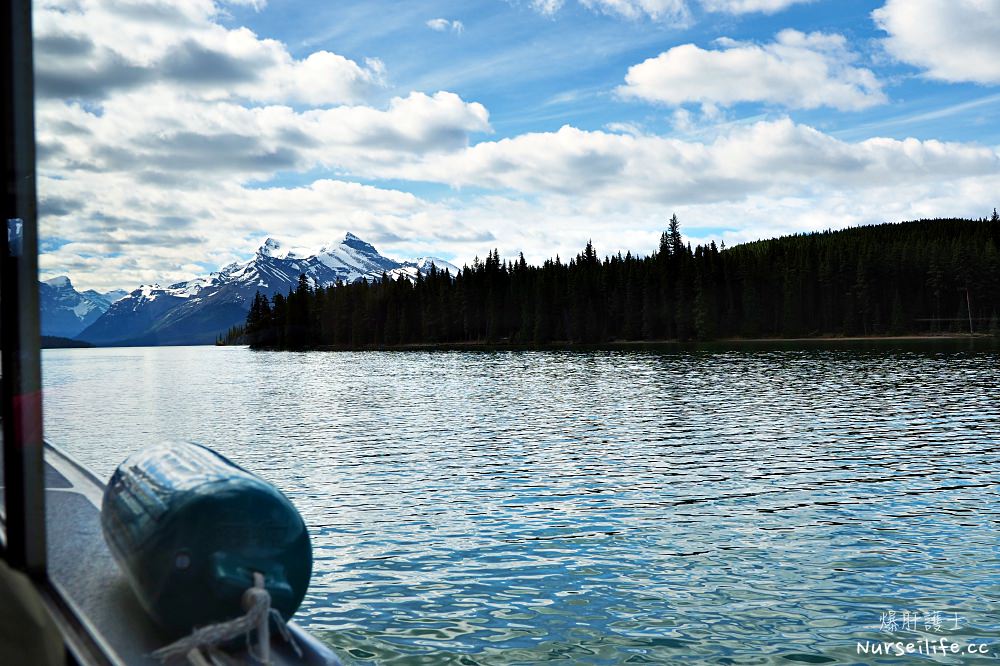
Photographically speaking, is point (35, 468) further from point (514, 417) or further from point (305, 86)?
point (514, 417)

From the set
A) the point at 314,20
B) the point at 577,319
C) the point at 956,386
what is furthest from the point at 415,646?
the point at 577,319

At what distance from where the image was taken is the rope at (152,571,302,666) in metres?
3.81

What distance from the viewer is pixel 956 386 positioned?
1462 inches

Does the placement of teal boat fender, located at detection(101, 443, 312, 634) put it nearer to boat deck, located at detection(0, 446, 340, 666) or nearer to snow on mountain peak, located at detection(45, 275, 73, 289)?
boat deck, located at detection(0, 446, 340, 666)

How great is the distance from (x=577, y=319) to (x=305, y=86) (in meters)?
124

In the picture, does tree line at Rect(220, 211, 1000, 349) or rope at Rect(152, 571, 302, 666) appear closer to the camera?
rope at Rect(152, 571, 302, 666)

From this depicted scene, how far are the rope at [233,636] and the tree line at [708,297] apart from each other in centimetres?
12814

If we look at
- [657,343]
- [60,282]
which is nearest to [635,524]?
[60,282]

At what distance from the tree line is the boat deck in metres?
127

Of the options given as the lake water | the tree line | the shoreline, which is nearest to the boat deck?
the lake water

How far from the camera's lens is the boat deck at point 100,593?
398cm

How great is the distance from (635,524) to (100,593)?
29.2ft

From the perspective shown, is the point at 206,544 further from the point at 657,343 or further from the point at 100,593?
the point at 657,343

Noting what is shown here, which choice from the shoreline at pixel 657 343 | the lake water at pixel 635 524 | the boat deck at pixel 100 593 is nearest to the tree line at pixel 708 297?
the shoreline at pixel 657 343
